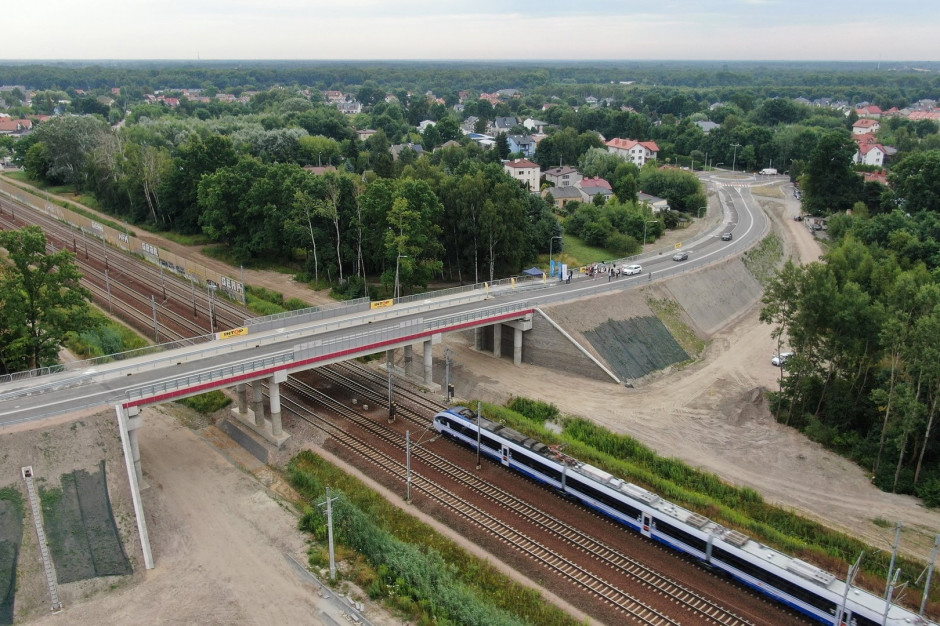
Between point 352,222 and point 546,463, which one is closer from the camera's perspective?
point 546,463

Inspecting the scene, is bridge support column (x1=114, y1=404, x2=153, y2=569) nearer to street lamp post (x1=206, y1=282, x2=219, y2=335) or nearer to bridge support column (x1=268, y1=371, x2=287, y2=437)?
bridge support column (x1=268, y1=371, x2=287, y2=437)

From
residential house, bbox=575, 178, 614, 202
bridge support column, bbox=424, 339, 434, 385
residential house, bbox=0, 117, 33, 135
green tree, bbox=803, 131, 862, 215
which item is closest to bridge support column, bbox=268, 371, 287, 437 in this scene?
bridge support column, bbox=424, 339, 434, 385

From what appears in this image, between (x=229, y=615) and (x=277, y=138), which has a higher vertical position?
(x=277, y=138)

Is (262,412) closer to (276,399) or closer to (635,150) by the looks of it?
(276,399)

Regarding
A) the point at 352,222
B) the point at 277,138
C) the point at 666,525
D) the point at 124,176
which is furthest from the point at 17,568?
the point at 277,138

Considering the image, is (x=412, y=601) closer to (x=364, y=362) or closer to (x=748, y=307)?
(x=364, y=362)

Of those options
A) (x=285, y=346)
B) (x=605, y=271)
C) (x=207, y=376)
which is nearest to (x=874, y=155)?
(x=605, y=271)

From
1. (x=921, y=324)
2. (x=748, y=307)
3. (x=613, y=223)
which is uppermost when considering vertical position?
(x=921, y=324)
